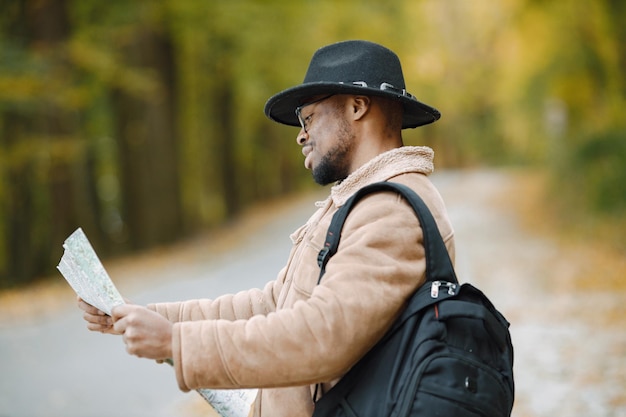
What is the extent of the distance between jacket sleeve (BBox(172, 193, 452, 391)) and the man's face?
360mm

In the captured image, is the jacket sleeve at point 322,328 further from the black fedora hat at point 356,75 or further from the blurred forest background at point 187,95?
the blurred forest background at point 187,95

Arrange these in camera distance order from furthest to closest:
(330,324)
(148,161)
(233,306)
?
(148,161)
(233,306)
(330,324)

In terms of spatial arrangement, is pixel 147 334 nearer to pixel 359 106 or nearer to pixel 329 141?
pixel 329 141

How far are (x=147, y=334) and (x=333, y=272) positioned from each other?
20.0 inches

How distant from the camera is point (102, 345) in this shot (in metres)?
8.84

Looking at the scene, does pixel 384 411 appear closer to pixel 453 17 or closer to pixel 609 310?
pixel 609 310

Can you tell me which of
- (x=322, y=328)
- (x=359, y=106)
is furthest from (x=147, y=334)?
(x=359, y=106)

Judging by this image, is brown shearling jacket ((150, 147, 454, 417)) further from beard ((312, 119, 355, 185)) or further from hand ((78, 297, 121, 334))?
hand ((78, 297, 121, 334))

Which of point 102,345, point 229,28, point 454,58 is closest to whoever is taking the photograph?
point 102,345

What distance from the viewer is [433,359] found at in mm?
1916

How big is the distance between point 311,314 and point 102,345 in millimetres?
7498

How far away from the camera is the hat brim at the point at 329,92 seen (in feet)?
7.09

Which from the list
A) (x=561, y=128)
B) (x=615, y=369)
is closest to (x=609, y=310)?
(x=615, y=369)

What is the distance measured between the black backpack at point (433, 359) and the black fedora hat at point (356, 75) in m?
0.32
